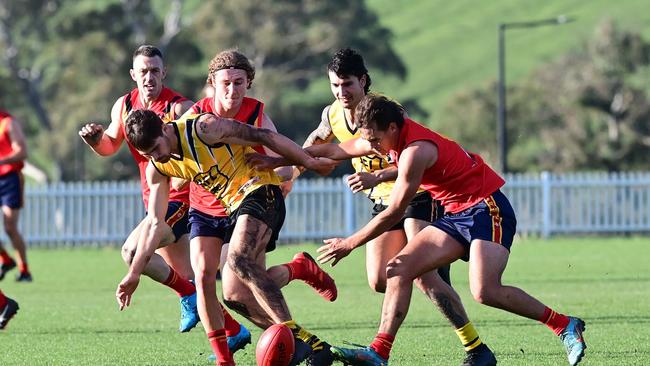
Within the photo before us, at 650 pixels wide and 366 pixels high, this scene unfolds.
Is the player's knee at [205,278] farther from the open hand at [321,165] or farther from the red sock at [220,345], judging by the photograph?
the open hand at [321,165]

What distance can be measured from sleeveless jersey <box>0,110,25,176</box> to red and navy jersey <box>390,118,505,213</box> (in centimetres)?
912

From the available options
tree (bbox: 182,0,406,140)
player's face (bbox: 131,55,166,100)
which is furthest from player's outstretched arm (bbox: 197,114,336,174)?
tree (bbox: 182,0,406,140)

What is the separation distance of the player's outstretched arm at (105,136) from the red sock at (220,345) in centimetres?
176

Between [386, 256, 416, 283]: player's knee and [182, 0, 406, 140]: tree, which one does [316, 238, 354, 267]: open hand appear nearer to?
[386, 256, 416, 283]: player's knee

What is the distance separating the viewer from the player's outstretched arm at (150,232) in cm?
792

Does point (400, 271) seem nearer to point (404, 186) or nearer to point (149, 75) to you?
point (404, 186)

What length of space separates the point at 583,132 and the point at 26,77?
2452 centimetres

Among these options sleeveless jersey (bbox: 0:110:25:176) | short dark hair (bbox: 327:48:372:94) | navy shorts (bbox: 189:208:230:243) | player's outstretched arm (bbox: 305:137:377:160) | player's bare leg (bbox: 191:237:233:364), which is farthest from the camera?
sleeveless jersey (bbox: 0:110:25:176)

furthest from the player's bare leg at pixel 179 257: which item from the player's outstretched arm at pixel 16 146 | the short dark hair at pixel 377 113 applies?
the player's outstretched arm at pixel 16 146

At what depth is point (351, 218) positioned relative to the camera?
100 ft

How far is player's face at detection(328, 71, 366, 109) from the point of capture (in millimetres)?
8930

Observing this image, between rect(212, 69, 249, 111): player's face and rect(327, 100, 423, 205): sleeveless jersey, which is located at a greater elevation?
rect(212, 69, 249, 111): player's face

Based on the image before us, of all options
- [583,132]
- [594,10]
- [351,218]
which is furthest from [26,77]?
[594,10]

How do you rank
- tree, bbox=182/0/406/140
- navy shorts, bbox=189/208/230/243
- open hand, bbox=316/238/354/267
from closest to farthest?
1. open hand, bbox=316/238/354/267
2. navy shorts, bbox=189/208/230/243
3. tree, bbox=182/0/406/140
